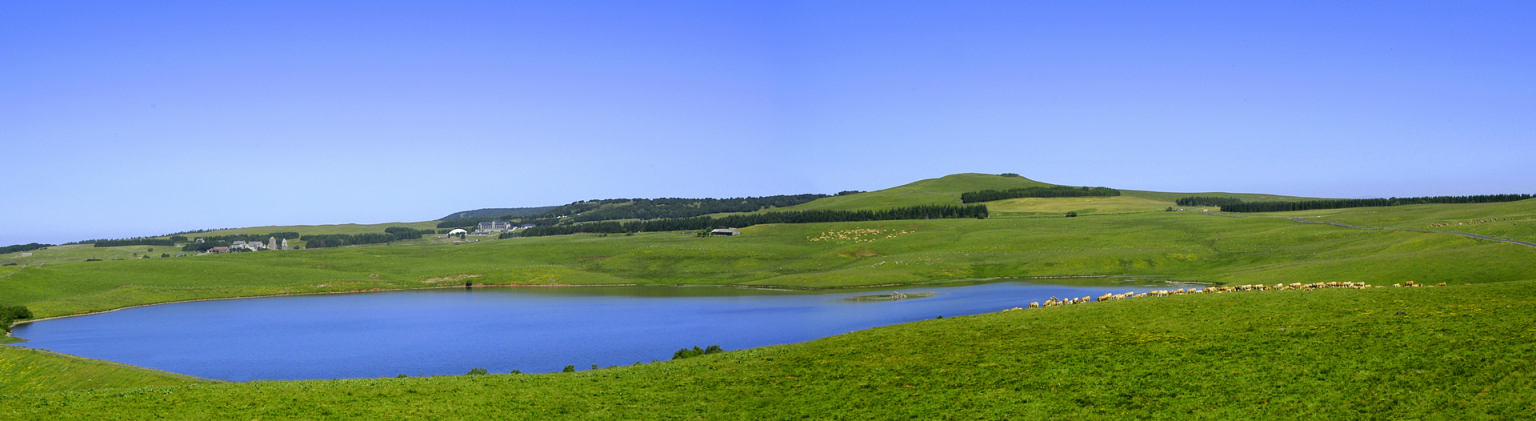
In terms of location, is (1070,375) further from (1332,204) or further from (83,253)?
(83,253)

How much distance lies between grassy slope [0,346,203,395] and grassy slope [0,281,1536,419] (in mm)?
10669

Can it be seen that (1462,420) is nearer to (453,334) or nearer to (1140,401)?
(1140,401)

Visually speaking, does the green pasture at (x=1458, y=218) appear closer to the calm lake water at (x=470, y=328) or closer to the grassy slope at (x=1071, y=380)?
the calm lake water at (x=470, y=328)

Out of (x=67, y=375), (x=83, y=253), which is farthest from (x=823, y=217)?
(x=67, y=375)

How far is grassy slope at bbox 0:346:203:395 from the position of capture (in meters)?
34.2

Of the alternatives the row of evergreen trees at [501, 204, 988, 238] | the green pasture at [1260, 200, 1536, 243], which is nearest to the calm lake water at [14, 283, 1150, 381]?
the green pasture at [1260, 200, 1536, 243]

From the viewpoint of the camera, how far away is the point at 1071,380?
22953 mm

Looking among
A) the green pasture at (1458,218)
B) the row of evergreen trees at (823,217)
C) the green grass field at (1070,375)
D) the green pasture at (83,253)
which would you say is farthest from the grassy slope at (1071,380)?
the green pasture at (83,253)

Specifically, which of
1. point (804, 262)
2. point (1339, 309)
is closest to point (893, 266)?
point (804, 262)

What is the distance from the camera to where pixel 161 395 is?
81.3 feet

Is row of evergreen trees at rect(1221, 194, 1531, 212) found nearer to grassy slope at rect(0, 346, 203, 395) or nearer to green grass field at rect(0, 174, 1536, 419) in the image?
green grass field at rect(0, 174, 1536, 419)

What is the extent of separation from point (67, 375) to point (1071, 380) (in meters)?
41.0

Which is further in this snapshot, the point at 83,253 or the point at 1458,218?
the point at 83,253

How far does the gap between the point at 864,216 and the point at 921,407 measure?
162 metres
